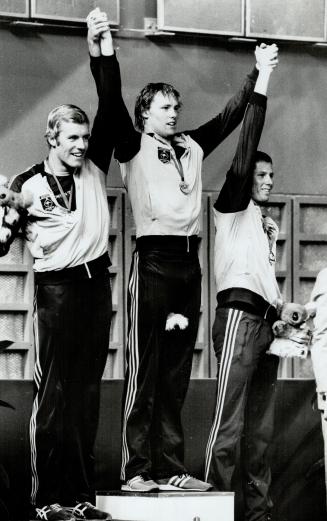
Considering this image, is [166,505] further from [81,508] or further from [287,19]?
[287,19]

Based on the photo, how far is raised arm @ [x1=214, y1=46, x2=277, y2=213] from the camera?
5516 mm

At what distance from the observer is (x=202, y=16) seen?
6418mm

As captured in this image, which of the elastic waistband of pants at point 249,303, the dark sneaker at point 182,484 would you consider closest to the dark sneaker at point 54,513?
the dark sneaker at point 182,484

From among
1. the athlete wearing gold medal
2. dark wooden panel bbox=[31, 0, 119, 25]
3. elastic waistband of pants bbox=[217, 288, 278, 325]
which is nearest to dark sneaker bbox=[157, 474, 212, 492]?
the athlete wearing gold medal

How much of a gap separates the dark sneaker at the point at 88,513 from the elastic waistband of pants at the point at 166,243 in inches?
46.8

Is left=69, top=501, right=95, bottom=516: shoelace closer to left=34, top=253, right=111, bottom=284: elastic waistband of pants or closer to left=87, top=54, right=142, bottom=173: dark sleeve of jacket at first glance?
left=34, top=253, right=111, bottom=284: elastic waistband of pants

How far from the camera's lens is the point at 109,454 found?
238 inches

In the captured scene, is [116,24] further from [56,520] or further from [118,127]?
[56,520]

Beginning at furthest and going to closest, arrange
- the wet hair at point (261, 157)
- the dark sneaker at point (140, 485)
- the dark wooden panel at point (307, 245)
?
the dark wooden panel at point (307, 245) → the wet hair at point (261, 157) → the dark sneaker at point (140, 485)

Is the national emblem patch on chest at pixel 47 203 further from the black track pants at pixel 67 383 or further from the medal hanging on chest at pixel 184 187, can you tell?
the medal hanging on chest at pixel 184 187

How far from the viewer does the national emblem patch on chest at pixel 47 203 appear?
5273 mm

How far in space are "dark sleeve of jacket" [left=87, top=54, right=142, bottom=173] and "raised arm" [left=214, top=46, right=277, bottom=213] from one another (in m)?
0.57

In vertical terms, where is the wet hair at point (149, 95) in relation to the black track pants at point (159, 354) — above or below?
above

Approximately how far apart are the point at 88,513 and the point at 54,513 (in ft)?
0.50
